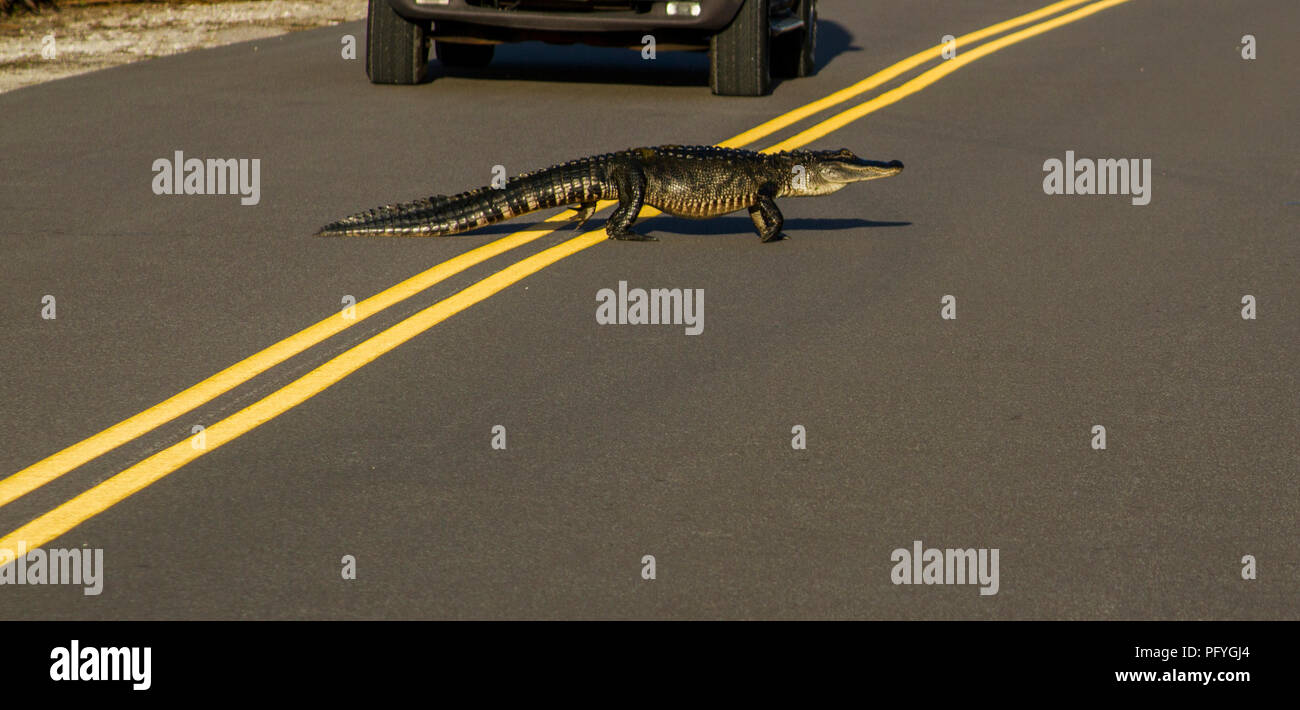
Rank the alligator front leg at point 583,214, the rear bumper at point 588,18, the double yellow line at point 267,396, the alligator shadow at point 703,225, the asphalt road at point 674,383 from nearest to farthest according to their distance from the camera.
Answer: the asphalt road at point 674,383
the double yellow line at point 267,396
the alligator front leg at point 583,214
the alligator shadow at point 703,225
the rear bumper at point 588,18

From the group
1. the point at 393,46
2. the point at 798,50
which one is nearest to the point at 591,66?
the point at 798,50

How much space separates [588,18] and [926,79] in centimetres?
368

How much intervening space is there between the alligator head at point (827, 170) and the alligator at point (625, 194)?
4 cm

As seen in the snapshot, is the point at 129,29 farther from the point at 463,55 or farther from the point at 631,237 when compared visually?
the point at 631,237

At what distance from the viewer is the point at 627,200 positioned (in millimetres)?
9742

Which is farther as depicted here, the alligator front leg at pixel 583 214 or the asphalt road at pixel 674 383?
the alligator front leg at pixel 583 214

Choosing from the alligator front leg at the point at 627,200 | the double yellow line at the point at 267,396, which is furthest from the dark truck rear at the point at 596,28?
the alligator front leg at the point at 627,200

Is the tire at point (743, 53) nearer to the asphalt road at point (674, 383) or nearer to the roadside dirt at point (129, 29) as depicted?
the asphalt road at point (674, 383)

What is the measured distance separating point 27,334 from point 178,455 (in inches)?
74.6

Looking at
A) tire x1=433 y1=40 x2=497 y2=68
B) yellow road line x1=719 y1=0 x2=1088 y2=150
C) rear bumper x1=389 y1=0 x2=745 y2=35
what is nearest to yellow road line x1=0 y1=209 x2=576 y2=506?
A: yellow road line x1=719 y1=0 x2=1088 y2=150

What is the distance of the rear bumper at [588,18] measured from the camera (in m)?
13.8

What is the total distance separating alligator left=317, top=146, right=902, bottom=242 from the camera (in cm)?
962

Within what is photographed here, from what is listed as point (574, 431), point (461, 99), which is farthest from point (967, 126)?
point (574, 431)

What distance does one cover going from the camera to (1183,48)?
18844 mm
